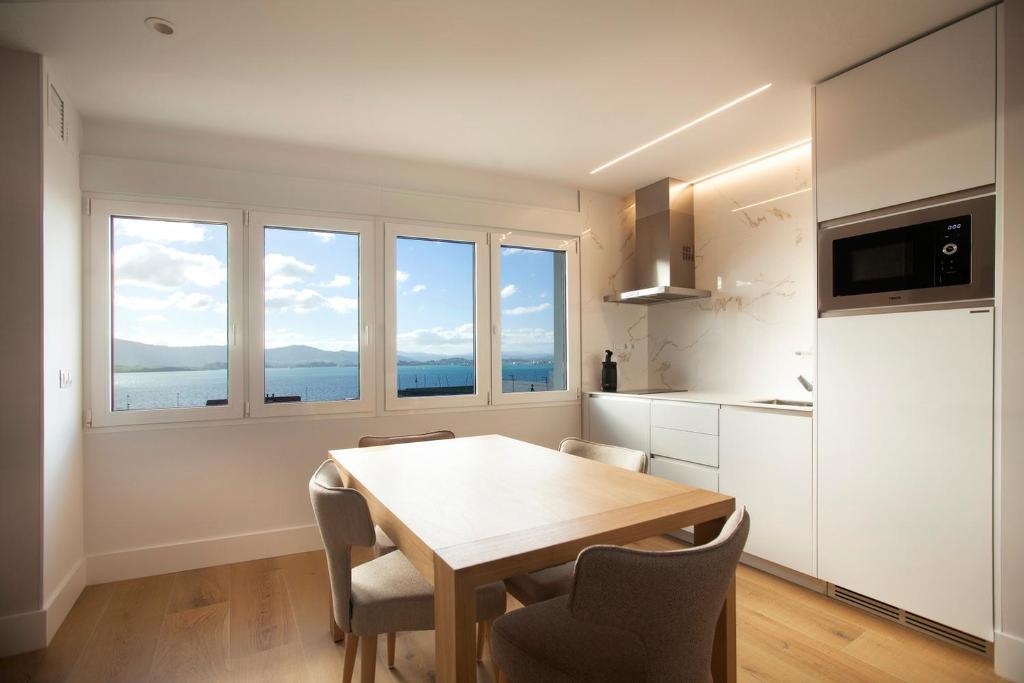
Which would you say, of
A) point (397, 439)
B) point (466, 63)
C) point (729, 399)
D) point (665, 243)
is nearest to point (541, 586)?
point (397, 439)

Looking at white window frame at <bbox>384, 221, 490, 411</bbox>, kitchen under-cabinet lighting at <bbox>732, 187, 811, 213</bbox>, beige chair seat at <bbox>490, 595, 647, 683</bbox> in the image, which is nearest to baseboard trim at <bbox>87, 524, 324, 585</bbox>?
white window frame at <bbox>384, 221, 490, 411</bbox>

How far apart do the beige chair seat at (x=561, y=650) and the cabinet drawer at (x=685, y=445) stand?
1.96 metres

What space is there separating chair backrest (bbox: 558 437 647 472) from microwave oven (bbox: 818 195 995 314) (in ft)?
4.05

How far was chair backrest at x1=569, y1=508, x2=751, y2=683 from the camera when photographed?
102 cm

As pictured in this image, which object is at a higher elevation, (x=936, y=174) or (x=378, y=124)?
(x=378, y=124)

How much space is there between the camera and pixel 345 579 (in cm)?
157

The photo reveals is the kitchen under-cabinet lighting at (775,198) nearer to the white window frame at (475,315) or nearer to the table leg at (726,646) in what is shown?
Answer: the white window frame at (475,315)

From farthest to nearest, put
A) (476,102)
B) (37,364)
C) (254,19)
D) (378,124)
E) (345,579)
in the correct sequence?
(378,124) → (476,102) → (37,364) → (254,19) → (345,579)

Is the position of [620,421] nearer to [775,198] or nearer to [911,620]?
[775,198]

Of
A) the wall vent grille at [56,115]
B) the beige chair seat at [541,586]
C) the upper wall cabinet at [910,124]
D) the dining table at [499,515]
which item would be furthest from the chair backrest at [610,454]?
the wall vent grille at [56,115]

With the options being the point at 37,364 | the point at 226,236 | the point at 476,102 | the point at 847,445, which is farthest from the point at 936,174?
the point at 37,364

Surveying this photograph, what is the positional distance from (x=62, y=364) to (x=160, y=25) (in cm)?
159

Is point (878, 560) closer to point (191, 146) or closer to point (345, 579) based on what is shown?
point (345, 579)

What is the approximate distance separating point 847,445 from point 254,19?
9.99ft
